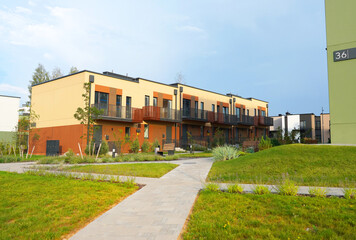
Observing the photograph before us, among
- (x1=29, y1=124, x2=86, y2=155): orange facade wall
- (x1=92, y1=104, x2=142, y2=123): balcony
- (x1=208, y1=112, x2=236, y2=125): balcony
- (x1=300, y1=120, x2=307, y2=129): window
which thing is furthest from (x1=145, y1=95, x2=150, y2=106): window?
(x1=300, y1=120, x2=307, y2=129): window

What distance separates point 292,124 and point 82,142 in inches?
1659

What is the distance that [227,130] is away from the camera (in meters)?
36.8

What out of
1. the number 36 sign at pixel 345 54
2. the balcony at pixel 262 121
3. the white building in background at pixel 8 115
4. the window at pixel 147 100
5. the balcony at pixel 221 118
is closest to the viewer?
the number 36 sign at pixel 345 54

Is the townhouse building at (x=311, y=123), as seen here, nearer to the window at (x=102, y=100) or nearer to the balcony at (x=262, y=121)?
the balcony at (x=262, y=121)

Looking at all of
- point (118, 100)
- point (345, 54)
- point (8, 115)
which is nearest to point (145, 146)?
point (118, 100)

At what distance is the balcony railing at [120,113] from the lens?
2288cm

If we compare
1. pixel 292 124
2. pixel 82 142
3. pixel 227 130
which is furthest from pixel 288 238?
pixel 292 124

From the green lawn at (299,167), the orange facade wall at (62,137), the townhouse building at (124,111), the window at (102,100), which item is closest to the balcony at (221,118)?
the townhouse building at (124,111)

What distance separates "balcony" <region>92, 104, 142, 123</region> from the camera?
22866mm

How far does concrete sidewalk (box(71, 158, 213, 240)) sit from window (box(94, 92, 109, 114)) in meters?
16.7

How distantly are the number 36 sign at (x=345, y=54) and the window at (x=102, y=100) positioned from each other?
17138 mm

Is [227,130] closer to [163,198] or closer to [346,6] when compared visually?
[346,6]

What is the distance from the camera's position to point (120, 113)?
78.9ft

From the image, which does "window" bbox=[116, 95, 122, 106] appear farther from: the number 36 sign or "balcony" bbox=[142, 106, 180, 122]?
the number 36 sign
